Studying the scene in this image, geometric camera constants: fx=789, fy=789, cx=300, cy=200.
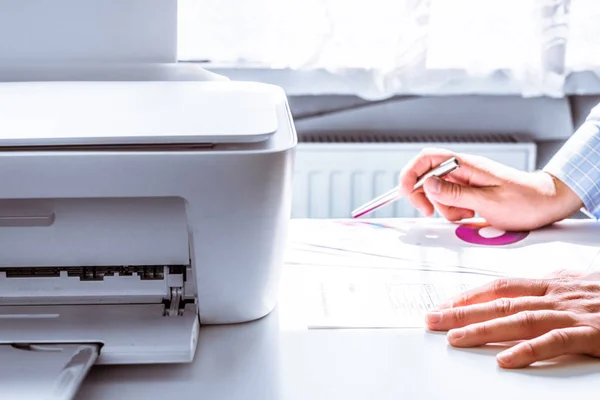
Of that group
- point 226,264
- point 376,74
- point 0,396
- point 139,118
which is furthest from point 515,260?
point 376,74

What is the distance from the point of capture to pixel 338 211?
2.00m

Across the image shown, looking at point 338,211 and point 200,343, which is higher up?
point 200,343

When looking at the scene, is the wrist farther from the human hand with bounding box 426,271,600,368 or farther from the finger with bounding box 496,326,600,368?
the finger with bounding box 496,326,600,368

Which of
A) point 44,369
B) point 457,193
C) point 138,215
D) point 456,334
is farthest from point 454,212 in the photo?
point 44,369

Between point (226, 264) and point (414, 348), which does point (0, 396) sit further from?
point (414, 348)

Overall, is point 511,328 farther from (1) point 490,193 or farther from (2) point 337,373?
(1) point 490,193

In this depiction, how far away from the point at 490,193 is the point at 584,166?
0.55 feet

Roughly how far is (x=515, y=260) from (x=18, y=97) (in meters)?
0.64

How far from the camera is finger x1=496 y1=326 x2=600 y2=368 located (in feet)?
2.44

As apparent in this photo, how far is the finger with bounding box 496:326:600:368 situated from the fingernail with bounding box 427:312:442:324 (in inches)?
3.4

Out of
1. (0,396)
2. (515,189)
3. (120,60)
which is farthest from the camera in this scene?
(515,189)

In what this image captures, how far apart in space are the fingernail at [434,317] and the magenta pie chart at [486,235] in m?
0.29

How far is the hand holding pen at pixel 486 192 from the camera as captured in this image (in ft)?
3.70

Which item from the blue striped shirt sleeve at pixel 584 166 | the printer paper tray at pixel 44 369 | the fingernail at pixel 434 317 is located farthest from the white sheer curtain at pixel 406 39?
the printer paper tray at pixel 44 369
